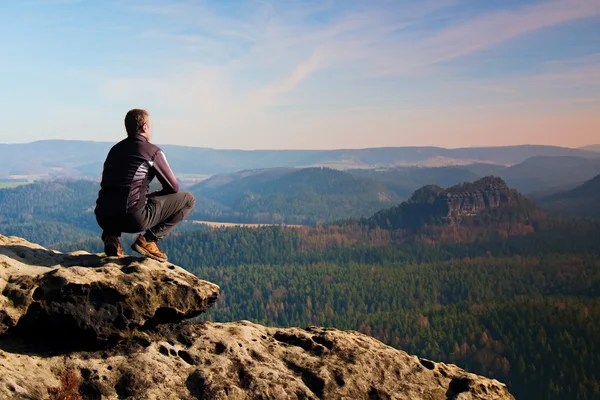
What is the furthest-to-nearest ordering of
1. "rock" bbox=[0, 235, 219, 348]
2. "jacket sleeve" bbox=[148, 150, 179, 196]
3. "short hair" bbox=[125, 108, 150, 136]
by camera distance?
"jacket sleeve" bbox=[148, 150, 179, 196] < "short hair" bbox=[125, 108, 150, 136] < "rock" bbox=[0, 235, 219, 348]

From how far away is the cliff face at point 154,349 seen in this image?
16.7m

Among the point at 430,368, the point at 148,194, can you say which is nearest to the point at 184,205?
the point at 148,194

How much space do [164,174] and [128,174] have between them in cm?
123

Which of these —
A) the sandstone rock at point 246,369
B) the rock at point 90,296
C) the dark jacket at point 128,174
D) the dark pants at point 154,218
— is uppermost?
the dark jacket at point 128,174

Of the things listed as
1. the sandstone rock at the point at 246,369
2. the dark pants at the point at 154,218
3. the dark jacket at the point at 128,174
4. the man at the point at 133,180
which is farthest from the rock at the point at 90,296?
the dark jacket at the point at 128,174

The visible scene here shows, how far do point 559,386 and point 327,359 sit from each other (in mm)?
133776

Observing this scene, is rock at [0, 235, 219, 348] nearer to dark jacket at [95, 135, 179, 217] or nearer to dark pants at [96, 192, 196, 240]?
dark pants at [96, 192, 196, 240]

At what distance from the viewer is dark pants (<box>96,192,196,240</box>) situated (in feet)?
61.7

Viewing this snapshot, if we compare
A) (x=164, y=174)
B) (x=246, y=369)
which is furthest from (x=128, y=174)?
(x=246, y=369)

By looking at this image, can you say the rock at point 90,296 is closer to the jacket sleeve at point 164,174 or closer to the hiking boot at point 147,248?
the hiking boot at point 147,248

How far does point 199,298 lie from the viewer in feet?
65.0

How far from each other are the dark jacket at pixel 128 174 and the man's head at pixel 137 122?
0.17 meters

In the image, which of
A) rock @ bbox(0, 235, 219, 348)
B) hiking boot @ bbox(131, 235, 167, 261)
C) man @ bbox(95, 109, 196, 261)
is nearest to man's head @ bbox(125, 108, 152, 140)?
man @ bbox(95, 109, 196, 261)

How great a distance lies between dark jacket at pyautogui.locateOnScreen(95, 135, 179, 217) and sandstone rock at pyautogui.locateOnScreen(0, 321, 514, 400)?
4386 mm
